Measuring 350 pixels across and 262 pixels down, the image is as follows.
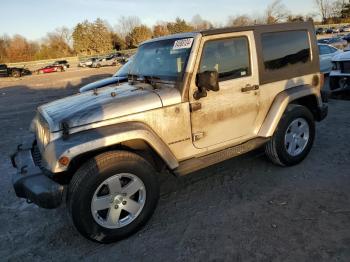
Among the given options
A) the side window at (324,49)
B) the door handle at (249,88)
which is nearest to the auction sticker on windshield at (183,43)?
the door handle at (249,88)

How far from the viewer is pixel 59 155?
10.4 feet

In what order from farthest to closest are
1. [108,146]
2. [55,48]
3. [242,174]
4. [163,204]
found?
[55,48] → [242,174] → [163,204] → [108,146]

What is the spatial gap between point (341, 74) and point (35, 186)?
774cm

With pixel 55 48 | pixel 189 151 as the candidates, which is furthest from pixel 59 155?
pixel 55 48

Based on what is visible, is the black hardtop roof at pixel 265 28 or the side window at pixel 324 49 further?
the side window at pixel 324 49

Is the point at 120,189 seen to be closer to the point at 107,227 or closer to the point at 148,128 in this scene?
the point at 107,227

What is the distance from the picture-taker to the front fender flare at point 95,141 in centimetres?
320

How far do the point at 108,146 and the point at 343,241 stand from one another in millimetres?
2446

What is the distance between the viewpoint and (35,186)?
11.1ft

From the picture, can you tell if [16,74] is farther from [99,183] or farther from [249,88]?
[99,183]

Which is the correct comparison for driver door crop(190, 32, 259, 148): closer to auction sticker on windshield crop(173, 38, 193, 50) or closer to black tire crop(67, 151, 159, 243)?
auction sticker on windshield crop(173, 38, 193, 50)

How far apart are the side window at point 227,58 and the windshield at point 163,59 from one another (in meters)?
0.24

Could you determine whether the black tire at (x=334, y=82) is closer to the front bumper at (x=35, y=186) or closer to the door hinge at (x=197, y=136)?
the door hinge at (x=197, y=136)

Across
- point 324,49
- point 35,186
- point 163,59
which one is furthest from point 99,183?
point 324,49
